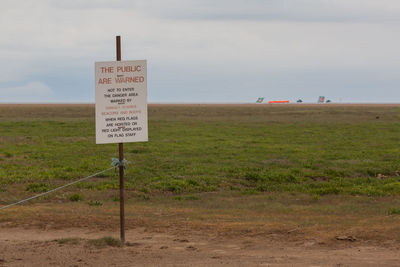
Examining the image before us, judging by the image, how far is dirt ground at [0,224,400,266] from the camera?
8820 mm

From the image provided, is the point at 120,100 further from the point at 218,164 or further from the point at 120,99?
the point at 218,164

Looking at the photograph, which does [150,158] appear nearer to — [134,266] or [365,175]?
[365,175]

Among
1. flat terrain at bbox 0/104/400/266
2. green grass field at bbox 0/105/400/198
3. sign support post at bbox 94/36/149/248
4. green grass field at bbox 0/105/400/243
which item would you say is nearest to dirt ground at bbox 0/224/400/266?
flat terrain at bbox 0/104/400/266

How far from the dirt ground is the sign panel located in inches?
82.0

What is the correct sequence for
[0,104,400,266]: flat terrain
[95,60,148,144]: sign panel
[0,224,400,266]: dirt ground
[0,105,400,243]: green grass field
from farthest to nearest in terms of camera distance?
[0,105,400,243]: green grass field < [95,60,148,144]: sign panel < [0,104,400,266]: flat terrain < [0,224,400,266]: dirt ground

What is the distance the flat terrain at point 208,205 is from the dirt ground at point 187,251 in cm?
2

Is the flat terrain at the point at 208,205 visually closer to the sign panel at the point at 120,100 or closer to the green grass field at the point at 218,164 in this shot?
the green grass field at the point at 218,164

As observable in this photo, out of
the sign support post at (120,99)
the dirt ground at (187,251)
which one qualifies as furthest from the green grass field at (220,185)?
the sign support post at (120,99)

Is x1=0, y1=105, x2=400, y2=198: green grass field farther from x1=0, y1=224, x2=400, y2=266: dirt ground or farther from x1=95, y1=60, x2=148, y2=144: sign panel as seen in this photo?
x1=95, y1=60, x2=148, y2=144: sign panel

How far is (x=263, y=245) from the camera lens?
10.1 m

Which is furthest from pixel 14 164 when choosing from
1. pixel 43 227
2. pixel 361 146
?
pixel 361 146

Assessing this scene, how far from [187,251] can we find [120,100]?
303cm

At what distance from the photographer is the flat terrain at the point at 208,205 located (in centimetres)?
955

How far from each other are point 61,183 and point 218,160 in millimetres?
7257
